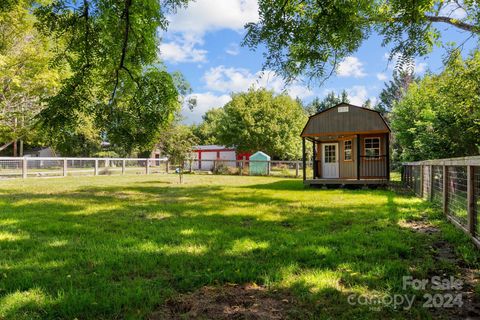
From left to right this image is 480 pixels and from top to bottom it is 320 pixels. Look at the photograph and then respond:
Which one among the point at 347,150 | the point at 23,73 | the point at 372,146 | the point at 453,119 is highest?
the point at 23,73

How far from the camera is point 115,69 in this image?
4.19 metres

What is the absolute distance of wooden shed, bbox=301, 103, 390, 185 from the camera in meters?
14.9

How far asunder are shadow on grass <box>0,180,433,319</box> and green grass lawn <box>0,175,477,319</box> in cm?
1

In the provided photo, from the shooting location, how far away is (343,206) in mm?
8562

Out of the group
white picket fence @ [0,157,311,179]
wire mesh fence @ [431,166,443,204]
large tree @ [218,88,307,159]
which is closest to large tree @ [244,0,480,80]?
wire mesh fence @ [431,166,443,204]

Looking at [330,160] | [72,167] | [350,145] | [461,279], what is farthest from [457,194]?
[72,167]

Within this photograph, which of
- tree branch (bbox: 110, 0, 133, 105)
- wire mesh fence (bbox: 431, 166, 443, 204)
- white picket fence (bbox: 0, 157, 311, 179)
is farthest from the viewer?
white picket fence (bbox: 0, 157, 311, 179)

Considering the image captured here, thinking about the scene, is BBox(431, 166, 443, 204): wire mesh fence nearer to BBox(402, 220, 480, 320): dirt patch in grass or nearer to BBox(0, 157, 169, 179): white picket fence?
BBox(402, 220, 480, 320): dirt patch in grass

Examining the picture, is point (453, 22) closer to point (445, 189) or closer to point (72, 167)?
point (445, 189)

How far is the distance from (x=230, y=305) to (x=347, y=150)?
14.8m

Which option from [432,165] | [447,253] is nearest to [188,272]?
[447,253]

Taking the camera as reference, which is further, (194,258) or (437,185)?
(437,185)

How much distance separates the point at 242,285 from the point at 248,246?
4.32 feet

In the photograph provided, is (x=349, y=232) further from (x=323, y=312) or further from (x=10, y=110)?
(x=10, y=110)
